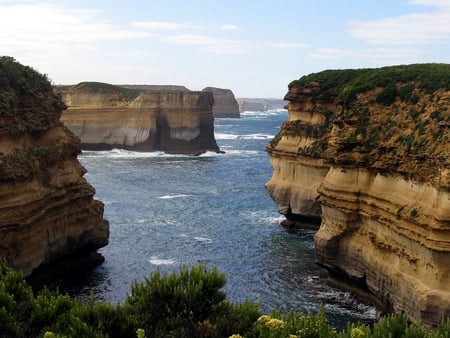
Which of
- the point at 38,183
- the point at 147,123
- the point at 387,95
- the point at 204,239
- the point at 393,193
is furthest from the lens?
the point at 147,123

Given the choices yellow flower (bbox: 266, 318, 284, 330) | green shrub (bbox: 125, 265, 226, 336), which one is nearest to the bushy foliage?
green shrub (bbox: 125, 265, 226, 336)

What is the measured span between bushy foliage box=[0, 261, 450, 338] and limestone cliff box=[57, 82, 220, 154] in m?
83.6

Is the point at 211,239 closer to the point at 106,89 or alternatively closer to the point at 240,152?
the point at 240,152

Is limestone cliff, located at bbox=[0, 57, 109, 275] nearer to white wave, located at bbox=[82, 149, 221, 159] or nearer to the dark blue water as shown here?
the dark blue water

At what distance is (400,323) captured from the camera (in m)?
17.3

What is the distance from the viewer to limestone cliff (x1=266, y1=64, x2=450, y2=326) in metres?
24.9

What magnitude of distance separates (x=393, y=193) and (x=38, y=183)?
57.1 ft

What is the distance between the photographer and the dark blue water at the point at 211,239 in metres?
32.5

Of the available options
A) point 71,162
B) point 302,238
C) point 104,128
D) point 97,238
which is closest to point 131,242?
point 97,238

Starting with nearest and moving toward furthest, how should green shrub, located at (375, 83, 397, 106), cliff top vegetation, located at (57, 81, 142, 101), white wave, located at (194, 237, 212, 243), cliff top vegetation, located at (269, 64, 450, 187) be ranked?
cliff top vegetation, located at (269, 64, 450, 187)
green shrub, located at (375, 83, 397, 106)
white wave, located at (194, 237, 212, 243)
cliff top vegetation, located at (57, 81, 142, 101)

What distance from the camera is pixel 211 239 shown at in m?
43.8

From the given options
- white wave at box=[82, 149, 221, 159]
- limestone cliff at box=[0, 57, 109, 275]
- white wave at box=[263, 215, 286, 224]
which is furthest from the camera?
white wave at box=[82, 149, 221, 159]

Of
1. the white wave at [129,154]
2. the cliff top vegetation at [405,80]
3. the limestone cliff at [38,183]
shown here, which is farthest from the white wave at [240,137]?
the limestone cliff at [38,183]

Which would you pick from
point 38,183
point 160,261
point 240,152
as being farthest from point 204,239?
point 240,152
